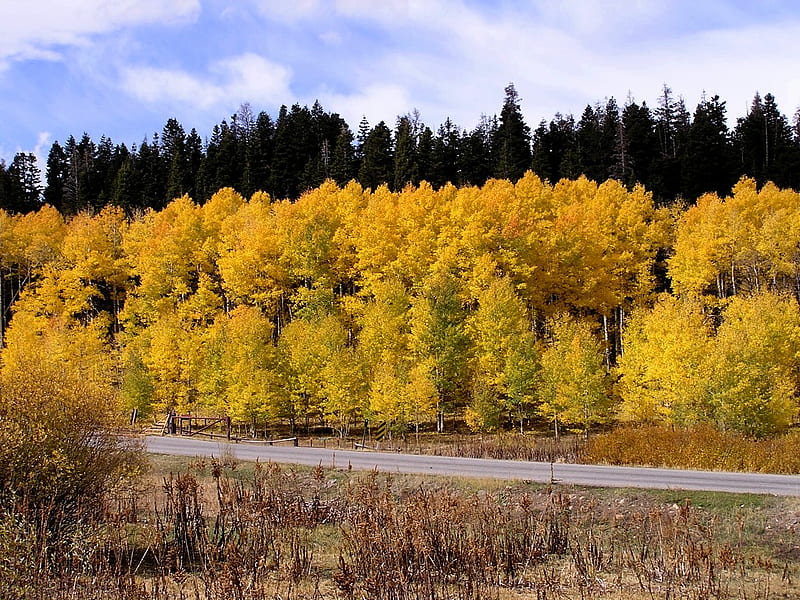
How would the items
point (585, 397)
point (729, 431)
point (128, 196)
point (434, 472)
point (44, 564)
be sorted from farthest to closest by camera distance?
point (128, 196), point (585, 397), point (729, 431), point (434, 472), point (44, 564)

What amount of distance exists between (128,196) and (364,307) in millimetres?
48920

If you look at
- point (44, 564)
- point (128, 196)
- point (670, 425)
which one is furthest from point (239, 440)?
point (128, 196)

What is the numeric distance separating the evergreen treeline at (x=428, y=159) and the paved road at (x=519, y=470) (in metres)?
47.1

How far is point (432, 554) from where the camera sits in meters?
13.7

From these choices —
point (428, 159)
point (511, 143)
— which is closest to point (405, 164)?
point (428, 159)

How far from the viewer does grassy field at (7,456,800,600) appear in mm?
11992

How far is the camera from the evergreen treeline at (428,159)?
78.2 m

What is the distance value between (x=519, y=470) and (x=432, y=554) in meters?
14.7

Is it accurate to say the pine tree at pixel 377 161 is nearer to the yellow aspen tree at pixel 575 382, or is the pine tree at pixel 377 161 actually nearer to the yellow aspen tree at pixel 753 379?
the yellow aspen tree at pixel 575 382

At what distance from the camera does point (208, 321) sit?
192 ft

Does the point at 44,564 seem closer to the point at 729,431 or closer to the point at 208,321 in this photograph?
the point at 729,431

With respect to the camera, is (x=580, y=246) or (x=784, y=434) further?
(x=580, y=246)

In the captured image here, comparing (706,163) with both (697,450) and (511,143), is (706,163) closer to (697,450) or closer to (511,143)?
(511,143)

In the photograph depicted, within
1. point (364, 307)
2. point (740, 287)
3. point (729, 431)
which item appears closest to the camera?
point (729, 431)
